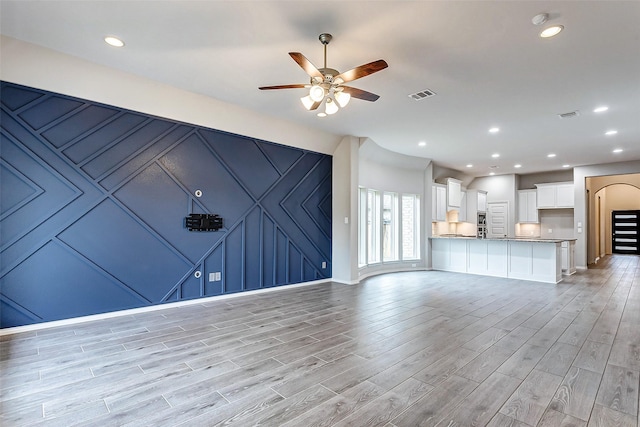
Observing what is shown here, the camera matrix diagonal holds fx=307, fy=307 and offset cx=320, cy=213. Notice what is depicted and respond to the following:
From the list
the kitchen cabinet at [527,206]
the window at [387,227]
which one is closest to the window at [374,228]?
the window at [387,227]

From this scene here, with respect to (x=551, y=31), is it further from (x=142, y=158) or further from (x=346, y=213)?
(x=142, y=158)

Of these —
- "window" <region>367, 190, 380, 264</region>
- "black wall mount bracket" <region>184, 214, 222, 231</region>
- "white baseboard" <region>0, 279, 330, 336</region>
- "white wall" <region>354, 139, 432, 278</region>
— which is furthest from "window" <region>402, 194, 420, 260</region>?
"black wall mount bracket" <region>184, 214, 222, 231</region>

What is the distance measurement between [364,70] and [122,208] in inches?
139

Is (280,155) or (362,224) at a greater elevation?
(280,155)

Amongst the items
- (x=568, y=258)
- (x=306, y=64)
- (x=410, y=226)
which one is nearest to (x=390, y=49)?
(x=306, y=64)

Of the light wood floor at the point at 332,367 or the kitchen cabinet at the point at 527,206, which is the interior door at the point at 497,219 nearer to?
the kitchen cabinet at the point at 527,206

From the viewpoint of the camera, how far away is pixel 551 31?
284cm

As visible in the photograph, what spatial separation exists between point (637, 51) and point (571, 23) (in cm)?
108

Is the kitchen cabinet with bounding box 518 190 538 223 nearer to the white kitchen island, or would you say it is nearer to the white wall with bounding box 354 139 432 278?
the white kitchen island

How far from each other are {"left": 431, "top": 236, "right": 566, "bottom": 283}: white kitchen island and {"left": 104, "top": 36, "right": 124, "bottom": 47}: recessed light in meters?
8.05

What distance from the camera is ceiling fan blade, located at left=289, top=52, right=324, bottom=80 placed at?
98.8 inches

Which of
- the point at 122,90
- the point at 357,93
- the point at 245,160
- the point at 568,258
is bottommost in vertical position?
the point at 568,258

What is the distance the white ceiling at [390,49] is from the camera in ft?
8.66

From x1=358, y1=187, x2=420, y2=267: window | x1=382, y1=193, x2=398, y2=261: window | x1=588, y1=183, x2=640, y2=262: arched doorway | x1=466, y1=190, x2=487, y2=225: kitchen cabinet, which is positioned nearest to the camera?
x1=358, y1=187, x2=420, y2=267: window
